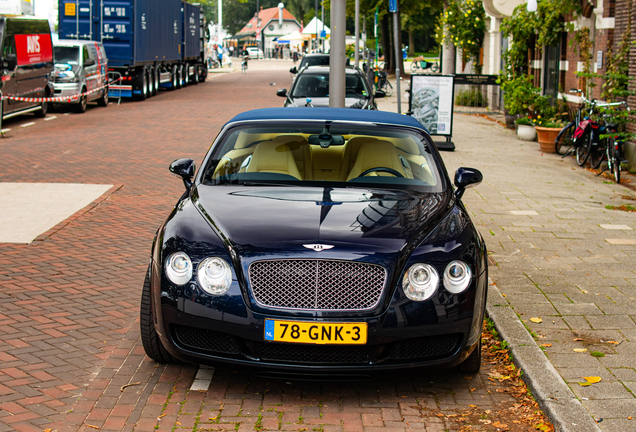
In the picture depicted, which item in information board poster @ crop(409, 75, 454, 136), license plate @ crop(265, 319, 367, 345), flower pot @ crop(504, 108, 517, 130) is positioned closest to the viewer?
license plate @ crop(265, 319, 367, 345)

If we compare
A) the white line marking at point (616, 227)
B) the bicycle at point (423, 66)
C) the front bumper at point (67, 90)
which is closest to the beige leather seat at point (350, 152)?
the white line marking at point (616, 227)

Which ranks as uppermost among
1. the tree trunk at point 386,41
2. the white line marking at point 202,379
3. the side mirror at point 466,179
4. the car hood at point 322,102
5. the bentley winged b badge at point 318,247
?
the tree trunk at point 386,41

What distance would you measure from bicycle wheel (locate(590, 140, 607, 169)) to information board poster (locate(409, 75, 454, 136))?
3.36m

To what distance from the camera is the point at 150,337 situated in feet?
14.7

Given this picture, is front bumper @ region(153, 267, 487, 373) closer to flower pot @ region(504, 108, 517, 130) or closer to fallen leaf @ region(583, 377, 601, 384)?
fallen leaf @ region(583, 377, 601, 384)

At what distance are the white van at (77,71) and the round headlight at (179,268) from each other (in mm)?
19131

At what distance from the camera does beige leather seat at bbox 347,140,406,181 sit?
5.22m

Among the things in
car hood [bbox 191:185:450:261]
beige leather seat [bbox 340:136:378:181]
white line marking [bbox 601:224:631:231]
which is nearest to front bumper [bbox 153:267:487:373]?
car hood [bbox 191:185:450:261]

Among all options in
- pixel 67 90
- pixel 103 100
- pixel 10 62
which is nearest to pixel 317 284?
pixel 10 62

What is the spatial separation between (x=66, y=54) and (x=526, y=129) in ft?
43.9

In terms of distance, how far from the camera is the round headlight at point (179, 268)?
4.02 metres

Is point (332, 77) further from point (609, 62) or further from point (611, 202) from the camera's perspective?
point (609, 62)

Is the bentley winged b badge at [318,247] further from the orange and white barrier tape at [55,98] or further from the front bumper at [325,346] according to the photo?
the orange and white barrier tape at [55,98]

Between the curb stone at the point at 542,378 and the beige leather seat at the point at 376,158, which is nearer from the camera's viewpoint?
the curb stone at the point at 542,378
